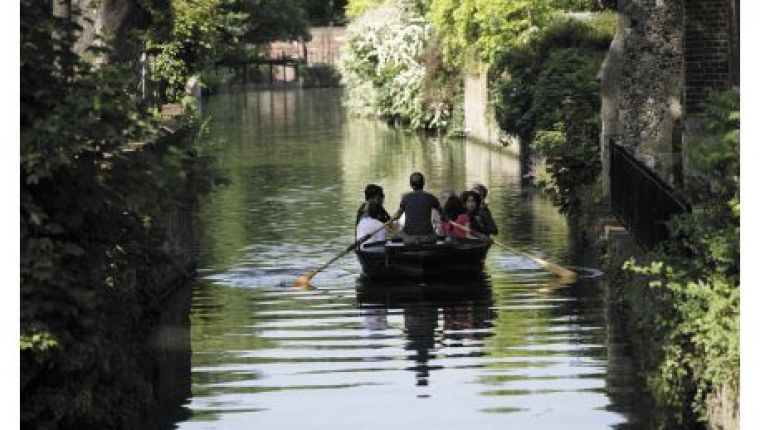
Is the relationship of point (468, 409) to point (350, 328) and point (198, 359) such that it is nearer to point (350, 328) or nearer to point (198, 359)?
point (198, 359)

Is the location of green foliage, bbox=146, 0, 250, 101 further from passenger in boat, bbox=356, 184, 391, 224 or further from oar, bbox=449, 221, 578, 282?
oar, bbox=449, 221, 578, 282

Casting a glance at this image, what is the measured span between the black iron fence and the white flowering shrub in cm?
3543

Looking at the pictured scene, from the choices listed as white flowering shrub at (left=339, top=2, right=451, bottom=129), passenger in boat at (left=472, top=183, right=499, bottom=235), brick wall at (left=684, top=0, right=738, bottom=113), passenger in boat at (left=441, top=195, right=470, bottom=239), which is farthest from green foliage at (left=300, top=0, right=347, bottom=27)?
brick wall at (left=684, top=0, right=738, bottom=113)

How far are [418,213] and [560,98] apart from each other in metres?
13.0

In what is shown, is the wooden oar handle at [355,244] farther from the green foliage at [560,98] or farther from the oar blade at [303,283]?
the green foliage at [560,98]

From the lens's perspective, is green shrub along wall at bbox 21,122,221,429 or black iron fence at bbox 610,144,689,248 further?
black iron fence at bbox 610,144,689,248

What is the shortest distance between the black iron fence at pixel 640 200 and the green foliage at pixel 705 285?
5.65 ft

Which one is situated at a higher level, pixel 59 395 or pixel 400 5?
pixel 400 5

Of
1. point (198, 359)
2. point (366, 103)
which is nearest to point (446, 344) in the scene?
point (198, 359)

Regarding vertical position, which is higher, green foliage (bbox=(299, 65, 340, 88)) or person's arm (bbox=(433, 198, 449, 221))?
green foliage (bbox=(299, 65, 340, 88))

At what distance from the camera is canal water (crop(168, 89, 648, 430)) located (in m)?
16.9

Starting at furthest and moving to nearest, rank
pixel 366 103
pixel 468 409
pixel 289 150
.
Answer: pixel 366 103 < pixel 289 150 < pixel 468 409

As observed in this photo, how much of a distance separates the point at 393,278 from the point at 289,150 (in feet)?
107
